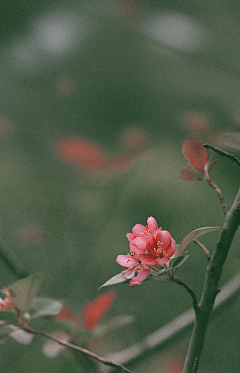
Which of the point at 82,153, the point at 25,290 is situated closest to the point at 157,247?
the point at 25,290

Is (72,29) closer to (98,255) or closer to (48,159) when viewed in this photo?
(48,159)

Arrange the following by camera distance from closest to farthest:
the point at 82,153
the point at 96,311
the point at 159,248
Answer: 1. the point at 159,248
2. the point at 96,311
3. the point at 82,153

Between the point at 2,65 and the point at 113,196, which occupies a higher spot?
the point at 2,65

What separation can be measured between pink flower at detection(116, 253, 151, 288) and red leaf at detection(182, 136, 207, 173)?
0.07m

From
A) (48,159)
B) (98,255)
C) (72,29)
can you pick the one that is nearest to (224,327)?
(98,255)

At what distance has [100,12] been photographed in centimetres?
55

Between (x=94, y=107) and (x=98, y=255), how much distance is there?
253 mm

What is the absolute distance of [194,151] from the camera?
192mm

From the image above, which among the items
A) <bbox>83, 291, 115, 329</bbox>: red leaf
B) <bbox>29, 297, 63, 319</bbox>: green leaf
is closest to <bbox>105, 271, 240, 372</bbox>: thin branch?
<bbox>83, 291, 115, 329</bbox>: red leaf

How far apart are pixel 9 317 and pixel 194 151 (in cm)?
14

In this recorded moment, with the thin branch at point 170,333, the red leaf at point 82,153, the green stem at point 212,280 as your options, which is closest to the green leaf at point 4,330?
the green stem at point 212,280

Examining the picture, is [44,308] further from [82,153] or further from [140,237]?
[82,153]

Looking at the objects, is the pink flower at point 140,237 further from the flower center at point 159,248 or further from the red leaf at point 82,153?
the red leaf at point 82,153

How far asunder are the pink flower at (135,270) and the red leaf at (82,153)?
41 cm
